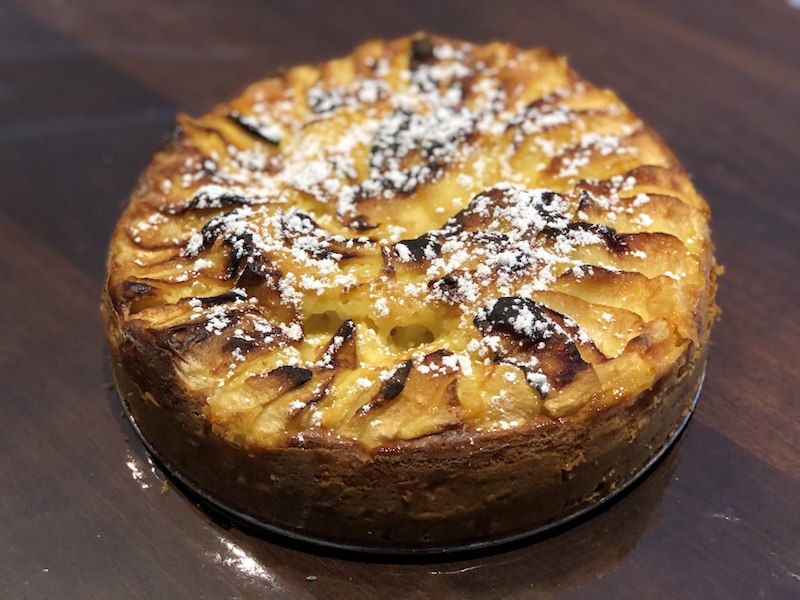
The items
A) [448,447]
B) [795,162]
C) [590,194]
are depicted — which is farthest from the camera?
[795,162]

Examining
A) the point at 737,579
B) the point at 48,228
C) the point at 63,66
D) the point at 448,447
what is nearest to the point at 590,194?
the point at 448,447

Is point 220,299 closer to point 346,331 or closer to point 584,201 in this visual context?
point 346,331

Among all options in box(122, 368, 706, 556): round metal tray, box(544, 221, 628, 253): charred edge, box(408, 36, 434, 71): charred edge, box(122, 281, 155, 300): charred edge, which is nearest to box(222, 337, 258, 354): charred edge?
box(122, 281, 155, 300): charred edge

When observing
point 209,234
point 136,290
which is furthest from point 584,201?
point 136,290

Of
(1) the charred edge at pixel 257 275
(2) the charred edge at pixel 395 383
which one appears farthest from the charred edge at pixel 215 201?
(2) the charred edge at pixel 395 383

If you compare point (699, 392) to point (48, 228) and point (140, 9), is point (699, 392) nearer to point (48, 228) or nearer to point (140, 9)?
point (48, 228)
